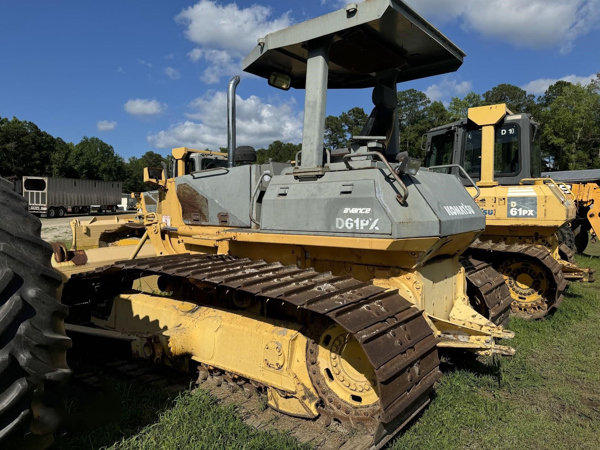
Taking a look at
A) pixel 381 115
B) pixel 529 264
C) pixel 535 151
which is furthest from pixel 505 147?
pixel 381 115

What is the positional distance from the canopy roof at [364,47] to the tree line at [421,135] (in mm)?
20145

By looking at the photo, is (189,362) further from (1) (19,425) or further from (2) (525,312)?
(2) (525,312)

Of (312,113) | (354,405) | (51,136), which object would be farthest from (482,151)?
(51,136)

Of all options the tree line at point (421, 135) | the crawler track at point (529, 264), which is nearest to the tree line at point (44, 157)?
the tree line at point (421, 135)

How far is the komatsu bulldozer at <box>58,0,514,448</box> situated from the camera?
10.6 feet

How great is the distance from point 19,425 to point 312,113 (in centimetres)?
302

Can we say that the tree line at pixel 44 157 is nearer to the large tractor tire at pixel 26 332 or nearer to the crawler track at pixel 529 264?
the crawler track at pixel 529 264

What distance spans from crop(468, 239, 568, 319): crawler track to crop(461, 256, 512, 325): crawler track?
160 cm

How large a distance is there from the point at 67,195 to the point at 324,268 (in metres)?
36.8

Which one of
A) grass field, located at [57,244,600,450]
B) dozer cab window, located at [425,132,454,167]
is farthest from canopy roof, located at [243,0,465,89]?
dozer cab window, located at [425,132,454,167]

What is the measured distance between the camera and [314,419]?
348 centimetres

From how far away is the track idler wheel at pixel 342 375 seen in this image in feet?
10.9

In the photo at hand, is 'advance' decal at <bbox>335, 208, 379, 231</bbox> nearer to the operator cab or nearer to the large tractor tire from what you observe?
the large tractor tire

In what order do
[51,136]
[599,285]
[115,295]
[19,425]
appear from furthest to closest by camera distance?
[51,136] → [599,285] → [115,295] → [19,425]
